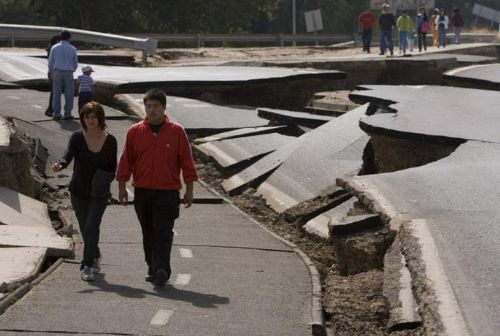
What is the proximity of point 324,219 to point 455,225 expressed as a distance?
3591mm

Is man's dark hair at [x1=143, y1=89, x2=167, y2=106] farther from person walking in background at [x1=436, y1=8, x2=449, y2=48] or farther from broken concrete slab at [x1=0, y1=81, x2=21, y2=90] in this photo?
person walking in background at [x1=436, y1=8, x2=449, y2=48]

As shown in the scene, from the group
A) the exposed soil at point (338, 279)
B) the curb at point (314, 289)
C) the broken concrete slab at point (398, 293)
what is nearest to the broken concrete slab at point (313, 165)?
the exposed soil at point (338, 279)

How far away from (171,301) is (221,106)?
15133 millimetres

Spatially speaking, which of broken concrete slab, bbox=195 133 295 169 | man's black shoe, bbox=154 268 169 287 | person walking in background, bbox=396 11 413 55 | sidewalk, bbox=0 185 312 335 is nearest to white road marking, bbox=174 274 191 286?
sidewalk, bbox=0 185 312 335

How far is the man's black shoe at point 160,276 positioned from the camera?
9750 millimetres

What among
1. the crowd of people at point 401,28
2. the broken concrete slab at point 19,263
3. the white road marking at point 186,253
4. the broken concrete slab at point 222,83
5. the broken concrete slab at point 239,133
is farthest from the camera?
the crowd of people at point 401,28

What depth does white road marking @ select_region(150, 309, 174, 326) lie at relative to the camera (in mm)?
8344

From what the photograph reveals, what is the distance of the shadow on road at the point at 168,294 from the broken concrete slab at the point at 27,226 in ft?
5.01

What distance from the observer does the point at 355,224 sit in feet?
37.8

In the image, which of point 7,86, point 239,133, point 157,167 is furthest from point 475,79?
point 157,167

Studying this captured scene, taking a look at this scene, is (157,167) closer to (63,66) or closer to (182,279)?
(182,279)

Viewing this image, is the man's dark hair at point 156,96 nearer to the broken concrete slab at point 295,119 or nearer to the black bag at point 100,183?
the black bag at point 100,183

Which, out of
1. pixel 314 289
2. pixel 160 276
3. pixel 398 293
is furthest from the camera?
pixel 314 289

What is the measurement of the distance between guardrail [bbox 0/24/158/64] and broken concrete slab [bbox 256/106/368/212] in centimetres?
1773
